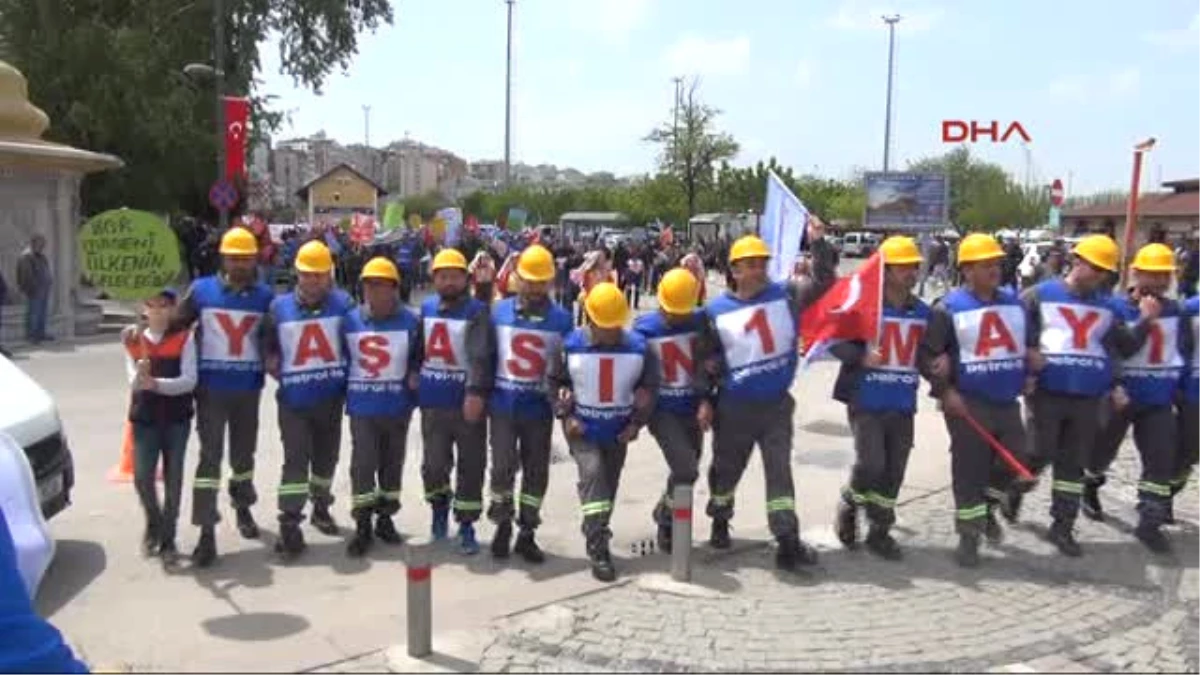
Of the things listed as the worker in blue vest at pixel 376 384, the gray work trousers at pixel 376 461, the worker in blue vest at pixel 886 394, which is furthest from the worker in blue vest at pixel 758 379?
the gray work trousers at pixel 376 461

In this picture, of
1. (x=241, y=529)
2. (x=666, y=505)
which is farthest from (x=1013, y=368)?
(x=241, y=529)

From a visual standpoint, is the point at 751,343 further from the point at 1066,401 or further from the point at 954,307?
the point at 1066,401

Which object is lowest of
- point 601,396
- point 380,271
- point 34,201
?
point 601,396

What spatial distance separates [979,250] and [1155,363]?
150cm

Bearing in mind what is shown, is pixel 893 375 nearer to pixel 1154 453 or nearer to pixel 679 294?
pixel 679 294

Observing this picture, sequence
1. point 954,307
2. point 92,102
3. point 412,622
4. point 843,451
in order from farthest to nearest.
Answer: point 92,102
point 843,451
point 954,307
point 412,622

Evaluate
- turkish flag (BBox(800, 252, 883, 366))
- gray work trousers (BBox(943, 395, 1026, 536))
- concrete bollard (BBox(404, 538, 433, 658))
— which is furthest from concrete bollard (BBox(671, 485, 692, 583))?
gray work trousers (BBox(943, 395, 1026, 536))

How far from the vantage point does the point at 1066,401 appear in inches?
278

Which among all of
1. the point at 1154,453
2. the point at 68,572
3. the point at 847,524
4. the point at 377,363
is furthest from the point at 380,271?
the point at 1154,453

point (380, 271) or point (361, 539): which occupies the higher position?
point (380, 271)

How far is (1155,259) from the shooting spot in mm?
7336

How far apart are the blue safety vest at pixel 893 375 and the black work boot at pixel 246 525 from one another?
153 inches

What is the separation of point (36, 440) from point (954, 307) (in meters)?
5.43

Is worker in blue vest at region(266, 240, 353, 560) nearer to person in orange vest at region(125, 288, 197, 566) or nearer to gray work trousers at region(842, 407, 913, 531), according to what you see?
person in orange vest at region(125, 288, 197, 566)
